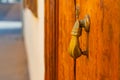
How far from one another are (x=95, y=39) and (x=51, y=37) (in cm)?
57

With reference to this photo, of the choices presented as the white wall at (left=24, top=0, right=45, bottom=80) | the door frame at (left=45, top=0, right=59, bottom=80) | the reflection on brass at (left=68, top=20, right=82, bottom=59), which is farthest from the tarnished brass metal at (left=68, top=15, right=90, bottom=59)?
the white wall at (left=24, top=0, right=45, bottom=80)

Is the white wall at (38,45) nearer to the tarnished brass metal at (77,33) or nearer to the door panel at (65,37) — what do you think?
the door panel at (65,37)

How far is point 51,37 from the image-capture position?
3.80ft

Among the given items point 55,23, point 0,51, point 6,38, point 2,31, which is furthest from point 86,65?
point 2,31

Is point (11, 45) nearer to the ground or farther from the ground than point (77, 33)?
nearer to the ground

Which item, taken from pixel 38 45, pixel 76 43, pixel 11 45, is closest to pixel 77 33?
pixel 76 43

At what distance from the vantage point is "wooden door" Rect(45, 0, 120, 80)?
50cm

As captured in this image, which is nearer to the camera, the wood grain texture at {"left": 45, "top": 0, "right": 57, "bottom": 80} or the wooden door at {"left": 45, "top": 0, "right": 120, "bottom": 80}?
the wooden door at {"left": 45, "top": 0, "right": 120, "bottom": 80}

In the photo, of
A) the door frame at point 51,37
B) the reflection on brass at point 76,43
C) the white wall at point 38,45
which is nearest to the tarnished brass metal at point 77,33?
the reflection on brass at point 76,43

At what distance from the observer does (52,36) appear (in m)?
1.15

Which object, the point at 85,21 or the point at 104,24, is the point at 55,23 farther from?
the point at 104,24

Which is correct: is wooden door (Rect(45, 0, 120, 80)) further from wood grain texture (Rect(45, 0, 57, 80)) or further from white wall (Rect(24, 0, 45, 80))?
white wall (Rect(24, 0, 45, 80))

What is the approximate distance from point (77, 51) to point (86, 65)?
0.06 m

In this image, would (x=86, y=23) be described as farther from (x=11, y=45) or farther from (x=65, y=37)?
(x=11, y=45)
